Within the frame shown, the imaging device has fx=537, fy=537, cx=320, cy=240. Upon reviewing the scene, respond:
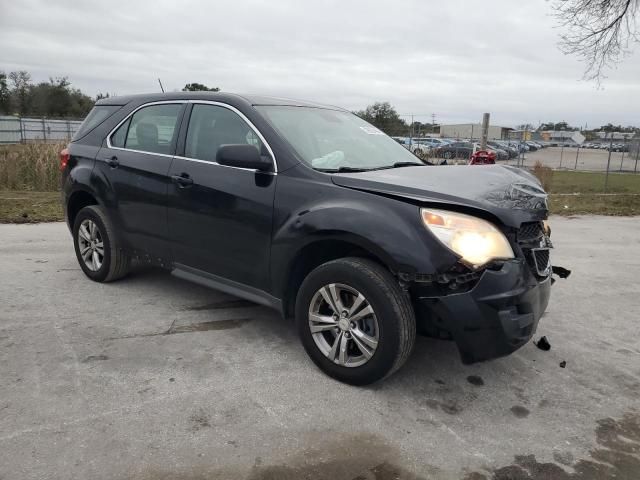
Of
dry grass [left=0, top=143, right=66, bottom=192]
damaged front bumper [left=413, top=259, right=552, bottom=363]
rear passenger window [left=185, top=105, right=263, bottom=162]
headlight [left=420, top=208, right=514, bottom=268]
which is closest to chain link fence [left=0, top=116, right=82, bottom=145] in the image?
dry grass [left=0, top=143, right=66, bottom=192]

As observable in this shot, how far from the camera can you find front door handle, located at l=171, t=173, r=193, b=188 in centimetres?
403

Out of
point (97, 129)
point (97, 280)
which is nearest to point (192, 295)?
point (97, 280)

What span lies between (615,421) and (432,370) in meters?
1.09

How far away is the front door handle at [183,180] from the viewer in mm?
4027

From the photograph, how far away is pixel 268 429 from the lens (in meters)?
2.86

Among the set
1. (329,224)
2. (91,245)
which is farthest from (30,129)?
(329,224)

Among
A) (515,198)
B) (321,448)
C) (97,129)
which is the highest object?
(97,129)

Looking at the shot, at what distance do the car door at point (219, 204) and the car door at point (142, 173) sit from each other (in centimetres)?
15

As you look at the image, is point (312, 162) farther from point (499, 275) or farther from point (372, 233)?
point (499, 275)

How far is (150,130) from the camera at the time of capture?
180 inches

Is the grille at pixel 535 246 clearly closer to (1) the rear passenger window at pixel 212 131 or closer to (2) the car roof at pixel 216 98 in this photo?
(1) the rear passenger window at pixel 212 131

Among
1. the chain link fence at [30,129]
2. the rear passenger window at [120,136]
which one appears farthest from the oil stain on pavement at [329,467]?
the chain link fence at [30,129]

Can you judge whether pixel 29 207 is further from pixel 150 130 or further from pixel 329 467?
pixel 329 467

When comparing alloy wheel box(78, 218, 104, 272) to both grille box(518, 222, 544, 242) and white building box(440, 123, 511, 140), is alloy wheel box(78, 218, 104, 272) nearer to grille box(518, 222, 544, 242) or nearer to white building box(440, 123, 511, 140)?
grille box(518, 222, 544, 242)
